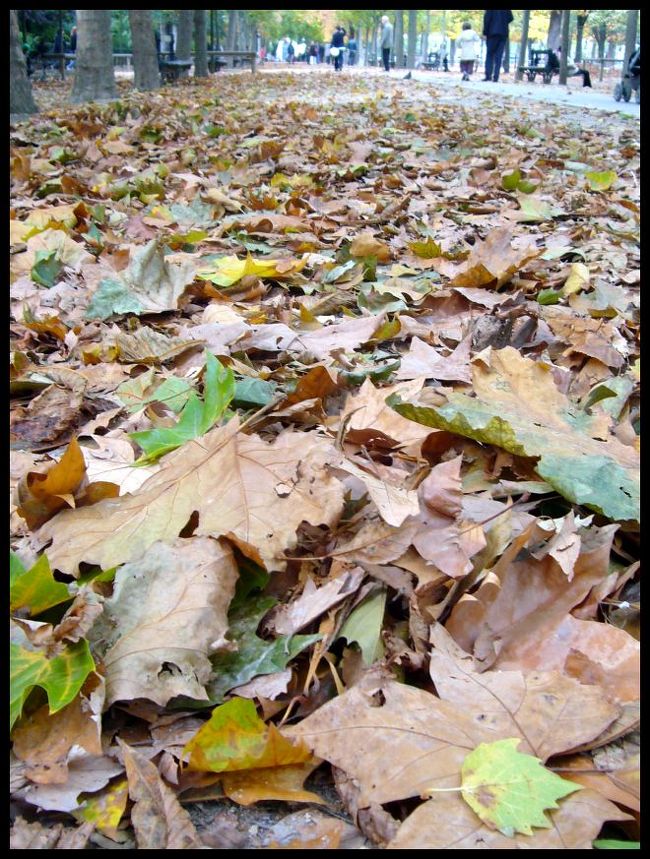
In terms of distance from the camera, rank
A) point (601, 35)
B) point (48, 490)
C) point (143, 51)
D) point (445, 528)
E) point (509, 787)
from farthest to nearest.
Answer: point (601, 35) < point (143, 51) < point (48, 490) < point (445, 528) < point (509, 787)

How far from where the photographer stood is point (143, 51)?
53.3 feet

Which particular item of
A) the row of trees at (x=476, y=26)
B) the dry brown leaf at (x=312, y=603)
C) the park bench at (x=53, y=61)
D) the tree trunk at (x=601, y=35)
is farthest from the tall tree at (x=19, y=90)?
the tree trunk at (x=601, y=35)

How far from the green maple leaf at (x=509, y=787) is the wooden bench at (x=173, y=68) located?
2206cm

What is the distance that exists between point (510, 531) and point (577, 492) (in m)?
0.18

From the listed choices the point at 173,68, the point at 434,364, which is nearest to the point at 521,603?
the point at 434,364

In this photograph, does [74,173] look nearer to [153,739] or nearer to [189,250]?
[189,250]

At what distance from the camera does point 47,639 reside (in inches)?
39.8

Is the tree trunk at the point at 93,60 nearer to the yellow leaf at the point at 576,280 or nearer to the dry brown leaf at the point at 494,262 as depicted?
the dry brown leaf at the point at 494,262

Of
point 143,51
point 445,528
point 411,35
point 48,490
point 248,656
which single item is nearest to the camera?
point 248,656

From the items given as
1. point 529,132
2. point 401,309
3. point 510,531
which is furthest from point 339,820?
point 529,132

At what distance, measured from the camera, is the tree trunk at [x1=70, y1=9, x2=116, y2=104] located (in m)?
12.7

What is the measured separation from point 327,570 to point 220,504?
0.21m

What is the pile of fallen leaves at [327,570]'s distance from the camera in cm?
87

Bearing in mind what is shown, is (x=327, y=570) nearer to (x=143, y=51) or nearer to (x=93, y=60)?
(x=93, y=60)
